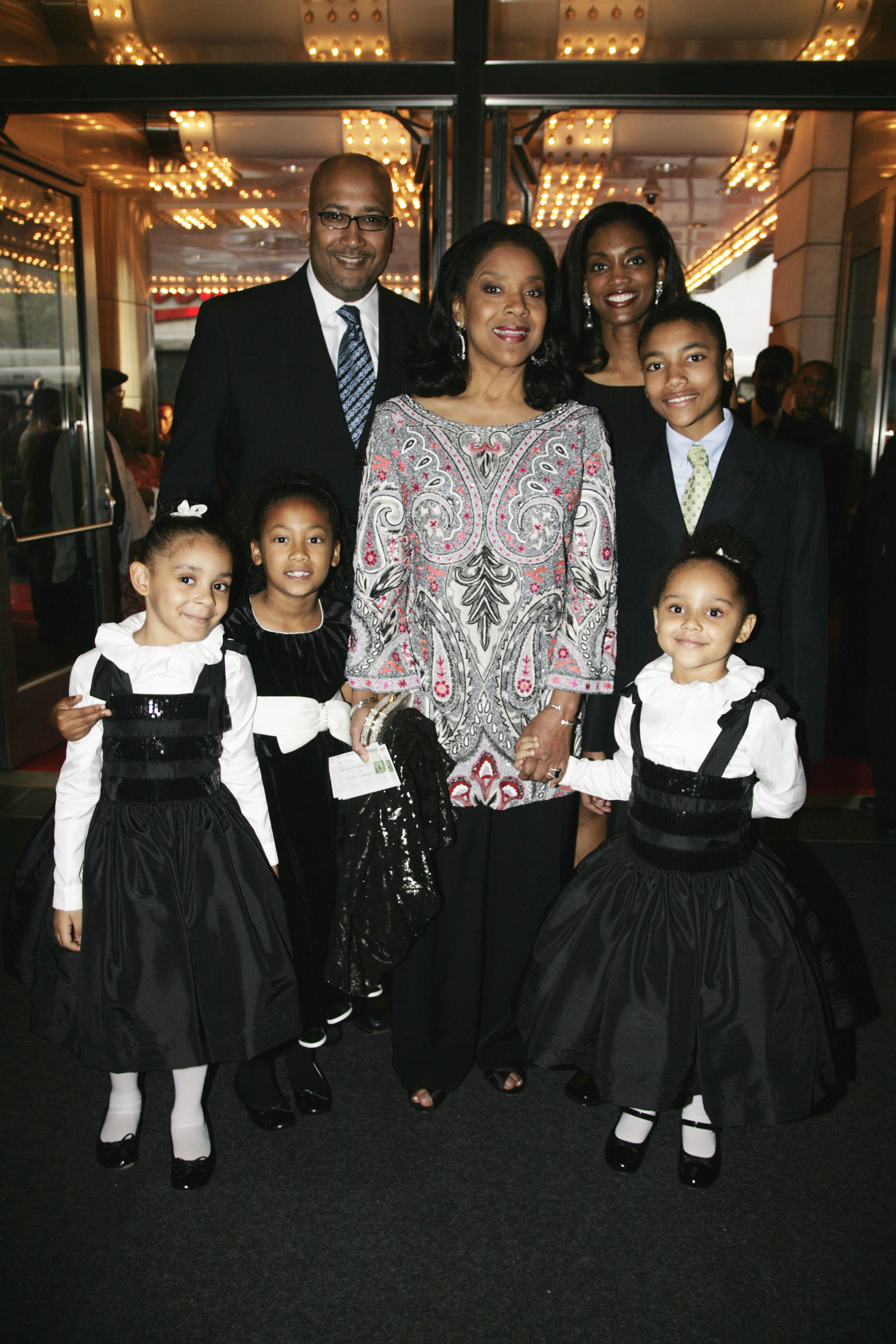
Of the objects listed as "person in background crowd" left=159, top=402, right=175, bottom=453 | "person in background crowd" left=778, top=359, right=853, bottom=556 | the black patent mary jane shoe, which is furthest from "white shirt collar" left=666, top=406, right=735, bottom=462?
"person in background crowd" left=159, top=402, right=175, bottom=453

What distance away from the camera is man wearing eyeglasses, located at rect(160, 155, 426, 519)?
2.21 metres

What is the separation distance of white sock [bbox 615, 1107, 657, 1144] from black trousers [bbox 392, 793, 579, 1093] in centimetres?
27

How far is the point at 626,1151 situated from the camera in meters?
1.92

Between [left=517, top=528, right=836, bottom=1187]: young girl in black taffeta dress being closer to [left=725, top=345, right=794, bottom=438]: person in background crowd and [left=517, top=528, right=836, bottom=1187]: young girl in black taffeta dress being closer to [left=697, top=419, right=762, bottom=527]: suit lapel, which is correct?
[left=697, top=419, right=762, bottom=527]: suit lapel

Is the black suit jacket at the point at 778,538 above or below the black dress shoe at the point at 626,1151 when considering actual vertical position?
above

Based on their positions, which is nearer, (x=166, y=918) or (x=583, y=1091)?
(x=166, y=918)

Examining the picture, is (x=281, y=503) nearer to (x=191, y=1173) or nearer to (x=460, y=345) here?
(x=460, y=345)

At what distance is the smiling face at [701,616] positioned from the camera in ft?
5.60

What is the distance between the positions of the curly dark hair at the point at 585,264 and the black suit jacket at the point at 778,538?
0.47m

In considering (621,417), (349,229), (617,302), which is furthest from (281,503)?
(617,302)

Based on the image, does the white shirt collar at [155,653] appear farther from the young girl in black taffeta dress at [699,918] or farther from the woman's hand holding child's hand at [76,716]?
the young girl in black taffeta dress at [699,918]

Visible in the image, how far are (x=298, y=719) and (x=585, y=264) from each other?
1.34 meters

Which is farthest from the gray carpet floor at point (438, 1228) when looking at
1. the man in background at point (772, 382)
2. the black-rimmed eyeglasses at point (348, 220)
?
the man in background at point (772, 382)

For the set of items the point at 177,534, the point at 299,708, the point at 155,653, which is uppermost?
the point at 177,534
